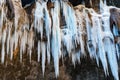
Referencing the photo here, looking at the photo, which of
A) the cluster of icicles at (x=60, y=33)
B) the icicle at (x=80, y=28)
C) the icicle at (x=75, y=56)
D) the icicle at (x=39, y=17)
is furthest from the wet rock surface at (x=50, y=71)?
the icicle at (x=39, y=17)

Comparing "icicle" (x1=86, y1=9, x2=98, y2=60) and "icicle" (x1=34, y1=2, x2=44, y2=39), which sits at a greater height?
"icicle" (x1=34, y1=2, x2=44, y2=39)

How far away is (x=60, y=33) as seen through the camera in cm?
538

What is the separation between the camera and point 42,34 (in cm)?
540

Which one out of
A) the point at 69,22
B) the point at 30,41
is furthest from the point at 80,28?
the point at 30,41

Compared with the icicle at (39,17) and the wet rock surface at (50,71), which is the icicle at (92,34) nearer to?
the wet rock surface at (50,71)

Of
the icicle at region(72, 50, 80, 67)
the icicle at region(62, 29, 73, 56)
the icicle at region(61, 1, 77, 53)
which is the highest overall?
the icicle at region(61, 1, 77, 53)

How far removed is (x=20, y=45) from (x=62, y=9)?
1199 mm

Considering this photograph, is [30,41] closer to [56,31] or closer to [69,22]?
[56,31]

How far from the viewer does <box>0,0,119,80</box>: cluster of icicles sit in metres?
5.32

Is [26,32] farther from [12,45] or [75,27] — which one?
[75,27]

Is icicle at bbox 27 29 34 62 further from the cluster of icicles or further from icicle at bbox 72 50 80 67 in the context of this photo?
icicle at bbox 72 50 80 67

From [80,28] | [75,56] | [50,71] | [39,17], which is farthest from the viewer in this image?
[50,71]

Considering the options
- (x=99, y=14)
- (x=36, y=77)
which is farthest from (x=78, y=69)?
(x=99, y=14)

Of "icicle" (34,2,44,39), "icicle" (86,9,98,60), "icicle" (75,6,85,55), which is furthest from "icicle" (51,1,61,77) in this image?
"icicle" (86,9,98,60)
